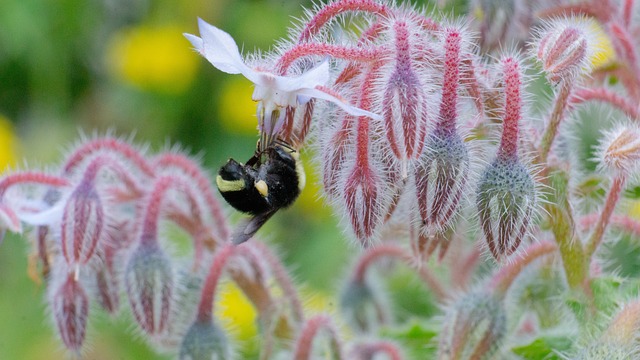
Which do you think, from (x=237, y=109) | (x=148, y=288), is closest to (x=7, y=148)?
(x=237, y=109)

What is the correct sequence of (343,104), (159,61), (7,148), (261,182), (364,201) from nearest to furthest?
(343,104)
(364,201)
(261,182)
(7,148)
(159,61)

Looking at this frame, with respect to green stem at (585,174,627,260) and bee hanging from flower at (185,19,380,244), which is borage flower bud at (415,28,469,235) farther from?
green stem at (585,174,627,260)

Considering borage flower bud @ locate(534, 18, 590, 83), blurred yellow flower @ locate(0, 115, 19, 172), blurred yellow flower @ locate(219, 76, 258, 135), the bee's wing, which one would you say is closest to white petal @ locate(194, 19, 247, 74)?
the bee's wing

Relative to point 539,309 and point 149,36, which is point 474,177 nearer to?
point 539,309

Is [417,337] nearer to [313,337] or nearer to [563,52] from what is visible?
[313,337]

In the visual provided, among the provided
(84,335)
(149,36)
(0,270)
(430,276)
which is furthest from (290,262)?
(84,335)

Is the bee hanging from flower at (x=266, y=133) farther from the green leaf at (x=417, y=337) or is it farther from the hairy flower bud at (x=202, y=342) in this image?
the green leaf at (x=417, y=337)
